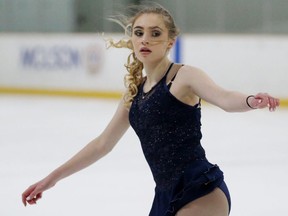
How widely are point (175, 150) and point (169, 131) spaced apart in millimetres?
74

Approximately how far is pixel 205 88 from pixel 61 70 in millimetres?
11221

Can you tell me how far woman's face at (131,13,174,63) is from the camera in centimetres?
273

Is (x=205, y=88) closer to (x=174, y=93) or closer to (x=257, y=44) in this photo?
(x=174, y=93)

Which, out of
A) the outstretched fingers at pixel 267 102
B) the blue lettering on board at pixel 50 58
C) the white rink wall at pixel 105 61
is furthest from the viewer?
the blue lettering on board at pixel 50 58

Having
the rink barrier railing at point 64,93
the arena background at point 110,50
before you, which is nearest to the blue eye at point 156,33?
the arena background at point 110,50

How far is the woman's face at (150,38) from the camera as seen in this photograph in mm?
2730

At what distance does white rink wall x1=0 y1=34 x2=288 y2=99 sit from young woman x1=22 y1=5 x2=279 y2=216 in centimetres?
865

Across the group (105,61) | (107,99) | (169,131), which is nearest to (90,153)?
(169,131)

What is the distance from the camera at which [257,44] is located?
38.1 ft

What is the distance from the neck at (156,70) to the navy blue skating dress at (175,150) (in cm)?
3

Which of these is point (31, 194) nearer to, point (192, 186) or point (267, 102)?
point (192, 186)

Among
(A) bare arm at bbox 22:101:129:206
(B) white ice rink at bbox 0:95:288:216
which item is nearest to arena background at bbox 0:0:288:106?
(B) white ice rink at bbox 0:95:288:216

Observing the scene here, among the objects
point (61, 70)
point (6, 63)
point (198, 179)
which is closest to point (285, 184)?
point (198, 179)

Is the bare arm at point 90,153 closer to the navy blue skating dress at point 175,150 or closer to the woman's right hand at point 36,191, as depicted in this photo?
the woman's right hand at point 36,191
